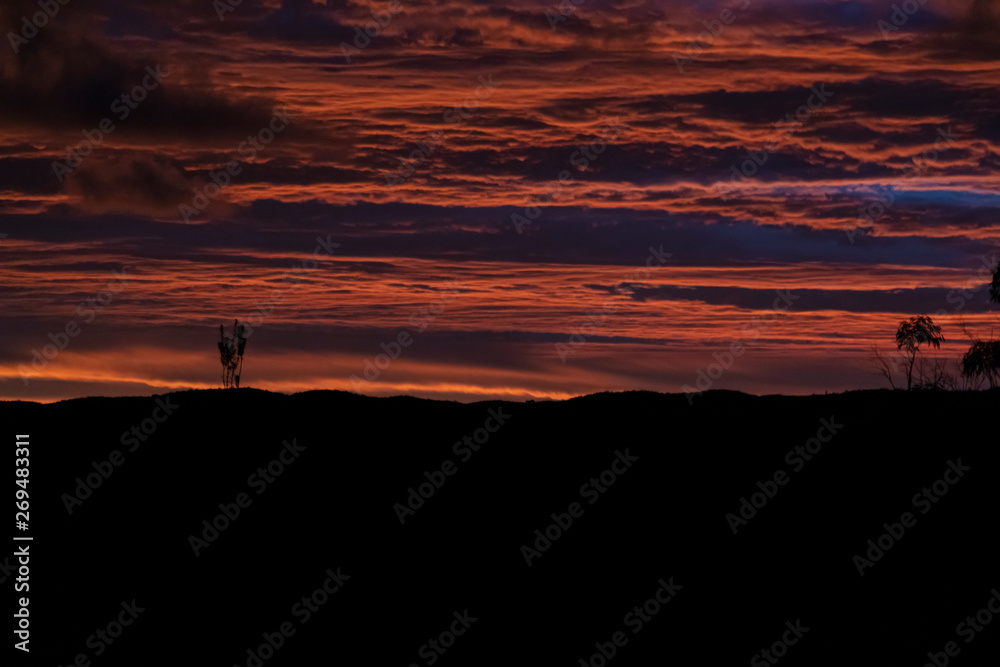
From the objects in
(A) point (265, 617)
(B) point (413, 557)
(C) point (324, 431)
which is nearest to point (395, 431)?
(C) point (324, 431)

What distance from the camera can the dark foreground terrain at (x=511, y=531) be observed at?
571 inches

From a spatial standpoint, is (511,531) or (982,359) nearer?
(511,531)

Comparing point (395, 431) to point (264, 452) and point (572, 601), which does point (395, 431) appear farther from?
point (572, 601)

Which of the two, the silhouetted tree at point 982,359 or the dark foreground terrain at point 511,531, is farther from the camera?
the silhouetted tree at point 982,359

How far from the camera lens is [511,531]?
16531 mm

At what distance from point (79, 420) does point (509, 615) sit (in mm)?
9359

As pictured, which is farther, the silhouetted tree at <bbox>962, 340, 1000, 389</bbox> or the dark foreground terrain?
the silhouetted tree at <bbox>962, 340, 1000, 389</bbox>

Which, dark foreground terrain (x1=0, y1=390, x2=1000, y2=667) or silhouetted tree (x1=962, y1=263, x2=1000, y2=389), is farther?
silhouetted tree (x1=962, y1=263, x2=1000, y2=389)

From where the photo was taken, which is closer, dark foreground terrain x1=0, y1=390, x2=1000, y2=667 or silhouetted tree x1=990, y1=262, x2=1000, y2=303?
dark foreground terrain x1=0, y1=390, x2=1000, y2=667

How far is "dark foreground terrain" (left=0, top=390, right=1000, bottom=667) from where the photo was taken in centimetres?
1452

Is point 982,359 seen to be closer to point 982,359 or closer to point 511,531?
point 982,359

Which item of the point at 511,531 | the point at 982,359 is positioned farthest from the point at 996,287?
the point at 511,531

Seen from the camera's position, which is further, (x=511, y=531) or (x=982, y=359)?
(x=982, y=359)

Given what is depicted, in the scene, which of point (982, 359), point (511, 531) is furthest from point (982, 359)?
point (511, 531)
